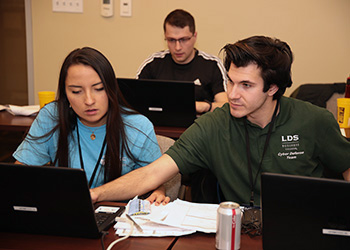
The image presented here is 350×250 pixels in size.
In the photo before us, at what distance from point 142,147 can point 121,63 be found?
245 cm

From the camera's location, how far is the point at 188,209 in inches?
59.6

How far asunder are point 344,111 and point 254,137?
1.15 m

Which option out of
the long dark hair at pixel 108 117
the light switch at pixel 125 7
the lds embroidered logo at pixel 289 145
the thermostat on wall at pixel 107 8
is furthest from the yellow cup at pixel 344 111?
the thermostat on wall at pixel 107 8

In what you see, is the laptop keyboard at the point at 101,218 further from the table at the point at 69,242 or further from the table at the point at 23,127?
the table at the point at 23,127

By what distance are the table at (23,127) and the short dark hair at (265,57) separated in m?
0.94

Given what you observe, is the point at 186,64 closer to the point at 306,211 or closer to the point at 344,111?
the point at 344,111

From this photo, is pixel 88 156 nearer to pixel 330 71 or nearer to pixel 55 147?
pixel 55 147

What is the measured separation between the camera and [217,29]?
13.0 feet

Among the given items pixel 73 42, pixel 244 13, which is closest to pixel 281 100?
pixel 244 13

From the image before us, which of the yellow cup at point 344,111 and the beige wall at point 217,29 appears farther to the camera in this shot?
the beige wall at point 217,29

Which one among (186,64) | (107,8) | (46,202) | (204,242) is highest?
(107,8)

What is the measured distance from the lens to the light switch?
4.06 meters

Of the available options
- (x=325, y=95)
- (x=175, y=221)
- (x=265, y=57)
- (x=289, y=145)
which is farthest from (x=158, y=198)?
(x=325, y=95)

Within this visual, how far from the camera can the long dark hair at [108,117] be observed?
1.84 meters
